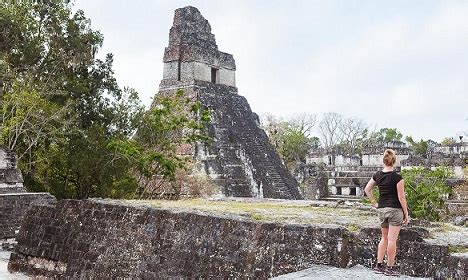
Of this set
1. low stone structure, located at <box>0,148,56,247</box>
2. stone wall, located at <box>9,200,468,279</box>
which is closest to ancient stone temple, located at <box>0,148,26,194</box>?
low stone structure, located at <box>0,148,56,247</box>

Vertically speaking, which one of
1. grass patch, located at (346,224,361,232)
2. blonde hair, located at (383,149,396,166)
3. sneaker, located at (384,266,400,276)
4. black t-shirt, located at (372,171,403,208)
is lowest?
sneaker, located at (384,266,400,276)

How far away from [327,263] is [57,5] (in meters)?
13.3

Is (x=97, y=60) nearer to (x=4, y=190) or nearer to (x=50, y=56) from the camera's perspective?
(x=50, y=56)

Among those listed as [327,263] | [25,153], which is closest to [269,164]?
[25,153]

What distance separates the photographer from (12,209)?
418 inches

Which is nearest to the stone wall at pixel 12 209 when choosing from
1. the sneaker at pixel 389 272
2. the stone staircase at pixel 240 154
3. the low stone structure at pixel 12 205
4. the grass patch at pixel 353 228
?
the low stone structure at pixel 12 205

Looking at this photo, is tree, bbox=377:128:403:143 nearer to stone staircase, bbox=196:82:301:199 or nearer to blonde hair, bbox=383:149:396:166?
stone staircase, bbox=196:82:301:199

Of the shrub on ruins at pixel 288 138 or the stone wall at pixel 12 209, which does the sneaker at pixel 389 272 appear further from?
the shrub on ruins at pixel 288 138

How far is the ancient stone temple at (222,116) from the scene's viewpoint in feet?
58.2

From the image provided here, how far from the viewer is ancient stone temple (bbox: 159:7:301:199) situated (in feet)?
58.2

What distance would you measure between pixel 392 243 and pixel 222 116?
15382 mm

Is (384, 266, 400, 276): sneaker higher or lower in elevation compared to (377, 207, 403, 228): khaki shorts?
lower

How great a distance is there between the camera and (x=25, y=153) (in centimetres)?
1428

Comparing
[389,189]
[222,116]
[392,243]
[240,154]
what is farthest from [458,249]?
[222,116]
